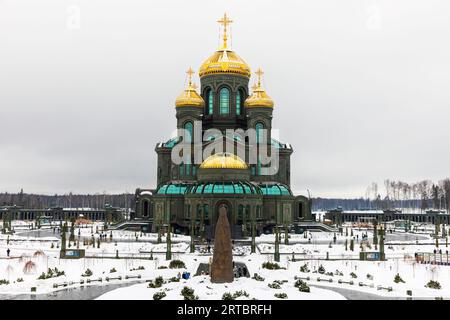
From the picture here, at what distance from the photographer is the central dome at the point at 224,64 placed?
7881 centimetres

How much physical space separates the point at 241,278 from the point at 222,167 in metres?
35.1

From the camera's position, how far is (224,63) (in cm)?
7906

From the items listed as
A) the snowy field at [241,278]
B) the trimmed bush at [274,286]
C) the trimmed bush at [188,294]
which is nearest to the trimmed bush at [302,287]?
the snowy field at [241,278]

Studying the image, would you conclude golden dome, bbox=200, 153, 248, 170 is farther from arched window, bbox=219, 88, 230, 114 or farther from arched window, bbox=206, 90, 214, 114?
arched window, bbox=206, 90, 214, 114

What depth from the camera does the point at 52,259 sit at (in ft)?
142

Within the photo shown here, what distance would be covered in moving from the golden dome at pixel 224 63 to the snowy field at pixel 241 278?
34.2 m

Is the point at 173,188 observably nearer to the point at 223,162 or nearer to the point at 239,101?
the point at 223,162

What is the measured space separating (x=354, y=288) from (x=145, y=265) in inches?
715

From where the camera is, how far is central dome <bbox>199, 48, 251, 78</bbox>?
259 feet

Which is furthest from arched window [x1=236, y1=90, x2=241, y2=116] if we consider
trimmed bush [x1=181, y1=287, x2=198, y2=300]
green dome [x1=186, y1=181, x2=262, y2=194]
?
trimmed bush [x1=181, y1=287, x2=198, y2=300]

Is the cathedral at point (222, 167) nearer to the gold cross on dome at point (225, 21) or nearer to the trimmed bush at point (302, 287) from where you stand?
the gold cross on dome at point (225, 21)

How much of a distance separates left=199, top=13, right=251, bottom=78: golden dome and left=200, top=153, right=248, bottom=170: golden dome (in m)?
17.6

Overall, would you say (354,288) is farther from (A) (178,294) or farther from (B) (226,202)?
(B) (226,202)
